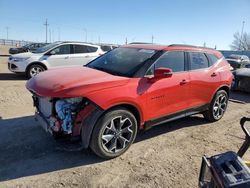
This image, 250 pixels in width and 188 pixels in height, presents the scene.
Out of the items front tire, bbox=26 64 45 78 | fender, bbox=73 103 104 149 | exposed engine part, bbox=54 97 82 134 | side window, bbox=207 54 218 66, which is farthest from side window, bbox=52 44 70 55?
fender, bbox=73 103 104 149

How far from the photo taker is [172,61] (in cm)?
474

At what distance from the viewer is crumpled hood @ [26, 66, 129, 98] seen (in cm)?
352

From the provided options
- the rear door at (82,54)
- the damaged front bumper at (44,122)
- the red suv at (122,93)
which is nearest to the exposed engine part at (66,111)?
the red suv at (122,93)

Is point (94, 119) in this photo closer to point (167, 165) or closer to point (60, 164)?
point (60, 164)

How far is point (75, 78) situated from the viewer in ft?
12.8

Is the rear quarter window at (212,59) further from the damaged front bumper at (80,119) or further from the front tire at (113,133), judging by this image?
the damaged front bumper at (80,119)

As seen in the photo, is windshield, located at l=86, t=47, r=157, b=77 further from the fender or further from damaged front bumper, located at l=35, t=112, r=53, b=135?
damaged front bumper, located at l=35, t=112, r=53, b=135

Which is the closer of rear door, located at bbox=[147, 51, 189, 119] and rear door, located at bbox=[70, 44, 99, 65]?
rear door, located at bbox=[147, 51, 189, 119]

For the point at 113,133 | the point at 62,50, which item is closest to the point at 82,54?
the point at 62,50

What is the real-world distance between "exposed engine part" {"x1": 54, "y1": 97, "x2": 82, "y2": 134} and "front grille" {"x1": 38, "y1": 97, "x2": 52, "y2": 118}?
0.66 feet

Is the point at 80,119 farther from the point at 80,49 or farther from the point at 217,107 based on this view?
the point at 80,49

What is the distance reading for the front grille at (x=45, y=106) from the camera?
148 inches

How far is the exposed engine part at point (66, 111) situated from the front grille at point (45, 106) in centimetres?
20

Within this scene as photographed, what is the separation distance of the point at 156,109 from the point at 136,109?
478 millimetres
